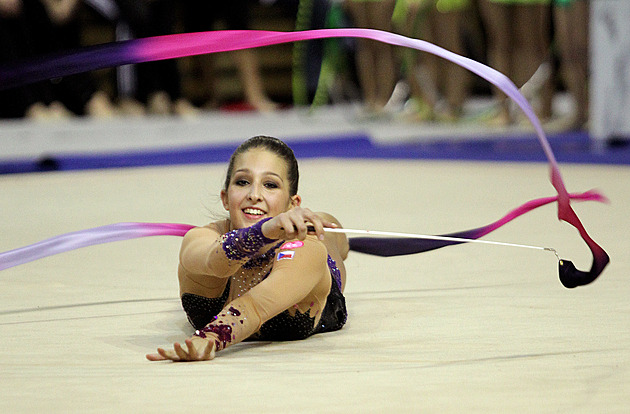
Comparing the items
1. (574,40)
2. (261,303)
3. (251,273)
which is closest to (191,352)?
(261,303)

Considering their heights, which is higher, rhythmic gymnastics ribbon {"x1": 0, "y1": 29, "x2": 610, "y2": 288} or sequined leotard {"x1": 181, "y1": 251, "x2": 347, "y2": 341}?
rhythmic gymnastics ribbon {"x1": 0, "y1": 29, "x2": 610, "y2": 288}

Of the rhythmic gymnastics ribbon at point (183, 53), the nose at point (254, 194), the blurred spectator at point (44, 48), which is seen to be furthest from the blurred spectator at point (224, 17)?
the nose at point (254, 194)

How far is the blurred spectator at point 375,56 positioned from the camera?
716 centimetres

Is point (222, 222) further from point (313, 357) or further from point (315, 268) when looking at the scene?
point (313, 357)

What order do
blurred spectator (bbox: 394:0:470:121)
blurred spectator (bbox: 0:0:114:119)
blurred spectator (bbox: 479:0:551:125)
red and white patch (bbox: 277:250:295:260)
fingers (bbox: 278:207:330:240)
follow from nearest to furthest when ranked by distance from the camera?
fingers (bbox: 278:207:330:240) → red and white patch (bbox: 277:250:295:260) → blurred spectator (bbox: 0:0:114:119) → blurred spectator (bbox: 479:0:551:125) → blurred spectator (bbox: 394:0:470:121)

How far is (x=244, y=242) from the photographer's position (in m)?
1.62

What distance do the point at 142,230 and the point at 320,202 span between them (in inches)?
78.6

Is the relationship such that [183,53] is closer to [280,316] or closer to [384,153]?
[280,316]

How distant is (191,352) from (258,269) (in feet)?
0.86

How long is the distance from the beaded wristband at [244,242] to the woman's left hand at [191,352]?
6.1 inches

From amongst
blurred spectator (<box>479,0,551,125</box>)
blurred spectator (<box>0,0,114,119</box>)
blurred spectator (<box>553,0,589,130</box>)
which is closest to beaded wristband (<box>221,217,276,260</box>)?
blurred spectator (<box>0,0,114,119</box>)

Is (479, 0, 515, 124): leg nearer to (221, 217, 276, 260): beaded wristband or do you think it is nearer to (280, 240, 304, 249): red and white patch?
(280, 240, 304, 249): red and white patch

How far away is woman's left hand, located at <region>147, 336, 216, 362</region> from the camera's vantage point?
1587 millimetres

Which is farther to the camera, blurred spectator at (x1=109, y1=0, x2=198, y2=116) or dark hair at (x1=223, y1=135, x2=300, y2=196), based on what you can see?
blurred spectator at (x1=109, y1=0, x2=198, y2=116)
